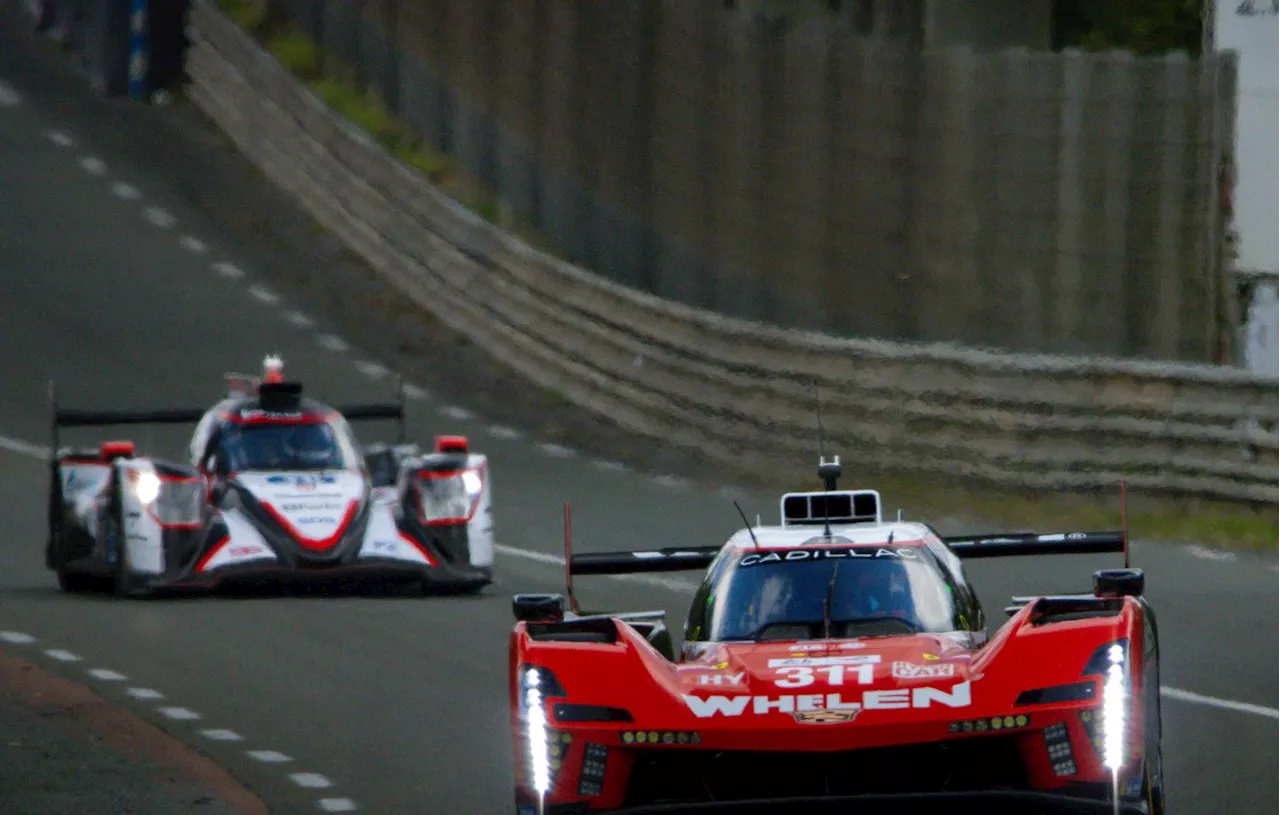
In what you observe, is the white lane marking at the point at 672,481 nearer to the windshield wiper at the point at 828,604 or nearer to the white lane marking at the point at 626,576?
the white lane marking at the point at 626,576

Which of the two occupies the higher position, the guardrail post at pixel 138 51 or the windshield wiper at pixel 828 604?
the guardrail post at pixel 138 51

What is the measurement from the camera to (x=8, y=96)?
130 feet

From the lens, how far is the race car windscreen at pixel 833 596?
9.54 meters

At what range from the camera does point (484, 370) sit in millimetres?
28672

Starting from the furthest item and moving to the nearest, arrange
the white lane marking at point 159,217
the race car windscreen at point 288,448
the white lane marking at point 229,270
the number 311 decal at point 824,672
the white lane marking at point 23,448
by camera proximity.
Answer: the white lane marking at point 159,217 < the white lane marking at point 229,270 < the white lane marking at point 23,448 < the race car windscreen at point 288,448 < the number 311 decal at point 824,672

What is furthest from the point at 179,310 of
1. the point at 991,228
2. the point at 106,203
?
the point at 991,228

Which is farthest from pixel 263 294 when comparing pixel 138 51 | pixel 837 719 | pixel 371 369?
pixel 837 719

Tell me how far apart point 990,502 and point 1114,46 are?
1637 cm

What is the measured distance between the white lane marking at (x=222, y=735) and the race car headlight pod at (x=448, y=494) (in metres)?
4.75

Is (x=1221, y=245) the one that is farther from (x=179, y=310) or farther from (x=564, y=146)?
(x=179, y=310)

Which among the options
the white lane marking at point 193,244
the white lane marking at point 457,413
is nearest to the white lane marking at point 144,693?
the white lane marking at point 457,413

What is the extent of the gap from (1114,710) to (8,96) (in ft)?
110

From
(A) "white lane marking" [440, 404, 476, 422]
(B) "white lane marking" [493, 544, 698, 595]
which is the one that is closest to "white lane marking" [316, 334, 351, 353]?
(A) "white lane marking" [440, 404, 476, 422]

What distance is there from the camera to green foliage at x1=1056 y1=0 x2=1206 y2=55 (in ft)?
116
